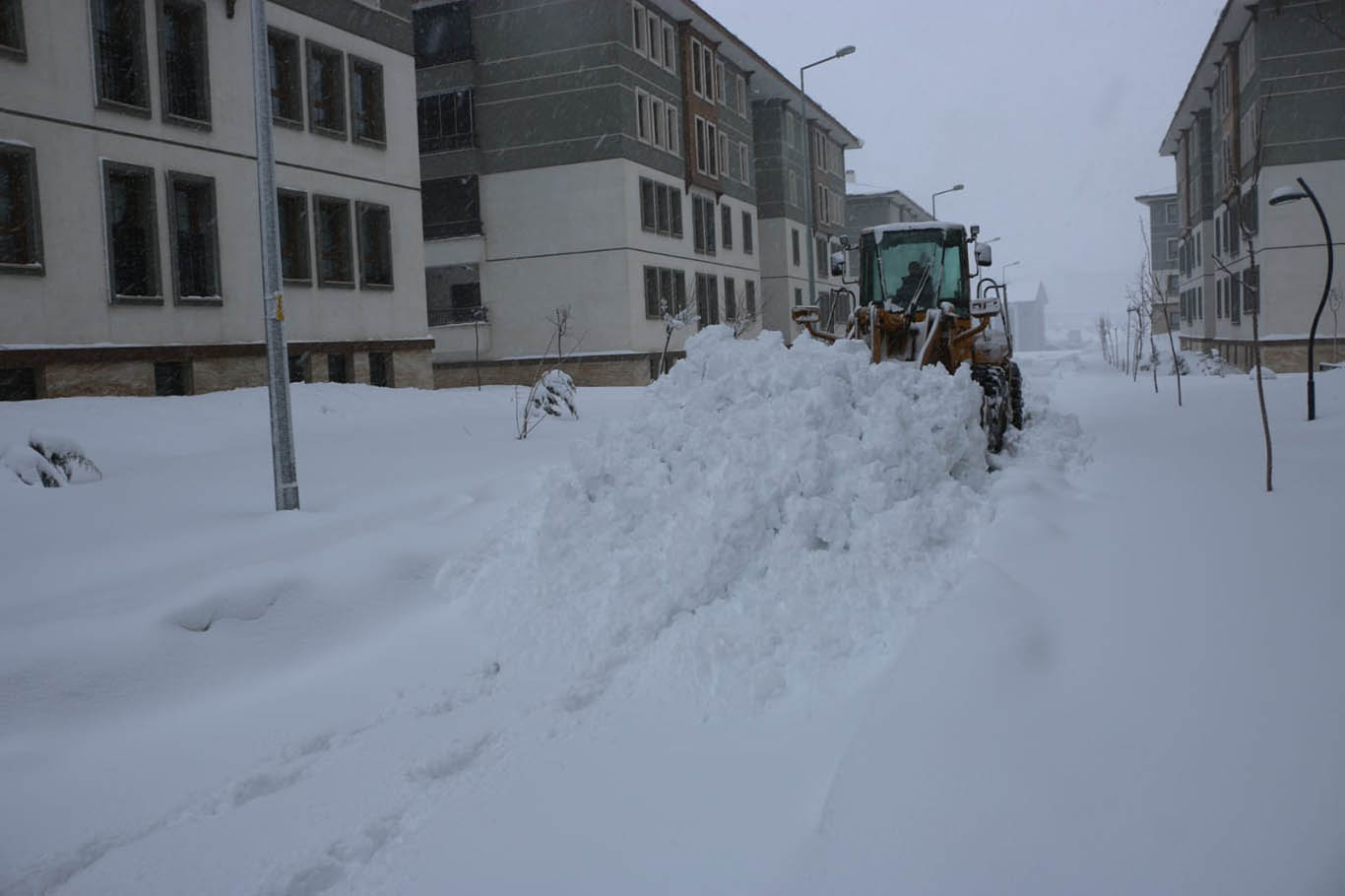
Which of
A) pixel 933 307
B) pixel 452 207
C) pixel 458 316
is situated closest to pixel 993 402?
pixel 933 307

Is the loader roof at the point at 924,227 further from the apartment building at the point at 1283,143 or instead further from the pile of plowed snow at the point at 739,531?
the apartment building at the point at 1283,143

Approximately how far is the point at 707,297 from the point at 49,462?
29859 millimetres

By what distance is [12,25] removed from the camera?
15.9m

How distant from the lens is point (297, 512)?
943 centimetres

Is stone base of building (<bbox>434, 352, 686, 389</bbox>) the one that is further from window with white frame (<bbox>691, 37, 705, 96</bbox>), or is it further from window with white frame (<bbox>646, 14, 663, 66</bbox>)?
window with white frame (<bbox>691, 37, 705, 96</bbox>)

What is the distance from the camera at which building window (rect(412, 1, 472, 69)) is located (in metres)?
32.9

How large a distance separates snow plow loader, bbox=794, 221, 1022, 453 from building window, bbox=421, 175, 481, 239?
19602mm

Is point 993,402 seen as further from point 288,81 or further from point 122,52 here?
point 288,81

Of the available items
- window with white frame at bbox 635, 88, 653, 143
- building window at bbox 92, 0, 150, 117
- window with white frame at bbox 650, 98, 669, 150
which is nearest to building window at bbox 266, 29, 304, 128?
building window at bbox 92, 0, 150, 117

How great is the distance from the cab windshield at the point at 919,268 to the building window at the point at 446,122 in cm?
2076

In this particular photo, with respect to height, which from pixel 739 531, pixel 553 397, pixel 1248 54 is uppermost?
pixel 1248 54

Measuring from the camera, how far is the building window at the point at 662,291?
3356cm

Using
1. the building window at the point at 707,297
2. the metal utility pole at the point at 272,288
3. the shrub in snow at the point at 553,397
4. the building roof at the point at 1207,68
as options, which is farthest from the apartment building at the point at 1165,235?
the metal utility pole at the point at 272,288

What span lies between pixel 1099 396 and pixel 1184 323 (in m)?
31.0
